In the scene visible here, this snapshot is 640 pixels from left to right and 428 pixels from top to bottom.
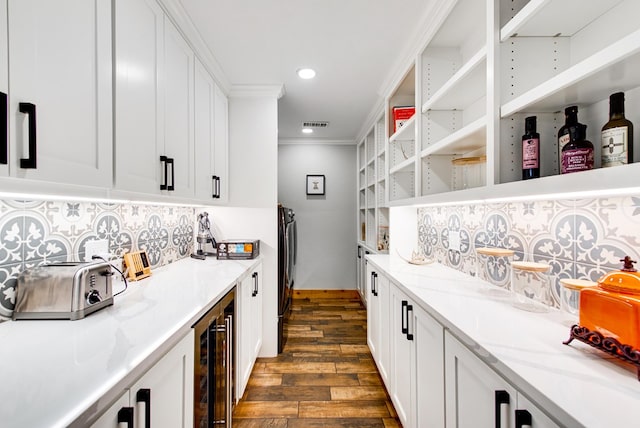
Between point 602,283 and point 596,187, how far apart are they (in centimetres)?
28

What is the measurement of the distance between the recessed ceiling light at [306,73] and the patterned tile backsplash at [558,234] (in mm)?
1604

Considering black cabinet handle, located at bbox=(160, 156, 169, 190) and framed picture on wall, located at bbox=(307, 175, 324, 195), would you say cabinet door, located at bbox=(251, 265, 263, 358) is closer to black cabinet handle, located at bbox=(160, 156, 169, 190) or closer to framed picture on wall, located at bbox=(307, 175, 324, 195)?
black cabinet handle, located at bbox=(160, 156, 169, 190)

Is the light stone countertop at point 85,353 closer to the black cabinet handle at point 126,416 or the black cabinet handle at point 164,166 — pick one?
the black cabinet handle at point 126,416

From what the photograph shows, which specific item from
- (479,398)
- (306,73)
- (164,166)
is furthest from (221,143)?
(479,398)

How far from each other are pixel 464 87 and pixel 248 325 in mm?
2058

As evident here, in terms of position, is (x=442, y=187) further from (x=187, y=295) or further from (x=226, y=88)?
(x=226, y=88)

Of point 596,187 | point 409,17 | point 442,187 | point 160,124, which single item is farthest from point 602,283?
point 160,124

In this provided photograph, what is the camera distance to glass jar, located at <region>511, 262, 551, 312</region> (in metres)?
1.16

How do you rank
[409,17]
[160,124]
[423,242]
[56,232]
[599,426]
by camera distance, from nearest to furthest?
[599,426] < [56,232] < [160,124] < [409,17] < [423,242]

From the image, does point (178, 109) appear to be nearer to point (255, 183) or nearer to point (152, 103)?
point (152, 103)

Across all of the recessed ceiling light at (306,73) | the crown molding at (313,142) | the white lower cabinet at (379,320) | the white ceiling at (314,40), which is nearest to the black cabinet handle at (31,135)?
the white ceiling at (314,40)

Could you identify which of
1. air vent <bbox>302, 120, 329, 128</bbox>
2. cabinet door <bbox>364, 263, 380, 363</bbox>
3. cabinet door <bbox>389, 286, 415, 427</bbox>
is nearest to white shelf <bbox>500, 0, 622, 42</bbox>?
cabinet door <bbox>389, 286, 415, 427</bbox>

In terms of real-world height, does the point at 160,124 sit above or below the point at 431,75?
below

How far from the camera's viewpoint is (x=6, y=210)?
1101 millimetres
